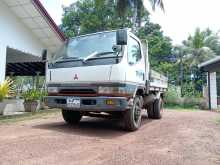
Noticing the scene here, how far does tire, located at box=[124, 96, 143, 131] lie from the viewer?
735cm

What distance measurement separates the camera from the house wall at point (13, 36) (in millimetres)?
12352

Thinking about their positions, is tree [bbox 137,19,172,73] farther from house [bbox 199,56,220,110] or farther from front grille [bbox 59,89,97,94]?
front grille [bbox 59,89,97,94]

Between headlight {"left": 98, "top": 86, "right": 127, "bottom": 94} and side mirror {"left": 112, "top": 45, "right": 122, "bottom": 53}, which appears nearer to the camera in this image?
headlight {"left": 98, "top": 86, "right": 127, "bottom": 94}

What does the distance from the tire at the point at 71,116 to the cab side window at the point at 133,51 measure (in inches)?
89.8

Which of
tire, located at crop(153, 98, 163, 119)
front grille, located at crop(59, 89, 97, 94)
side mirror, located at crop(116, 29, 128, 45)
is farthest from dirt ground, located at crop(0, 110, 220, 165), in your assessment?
tire, located at crop(153, 98, 163, 119)

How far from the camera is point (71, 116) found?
881 cm

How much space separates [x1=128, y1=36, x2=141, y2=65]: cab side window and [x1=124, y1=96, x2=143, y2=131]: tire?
0.97 metres

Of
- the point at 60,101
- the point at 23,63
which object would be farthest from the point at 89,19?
the point at 60,101

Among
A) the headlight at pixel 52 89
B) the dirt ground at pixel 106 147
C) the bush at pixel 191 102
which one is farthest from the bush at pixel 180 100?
the headlight at pixel 52 89

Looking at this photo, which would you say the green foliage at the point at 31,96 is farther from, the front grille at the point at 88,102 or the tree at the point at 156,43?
the tree at the point at 156,43

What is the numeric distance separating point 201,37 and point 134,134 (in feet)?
101

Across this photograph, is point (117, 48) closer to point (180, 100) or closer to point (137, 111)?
Result: point (137, 111)

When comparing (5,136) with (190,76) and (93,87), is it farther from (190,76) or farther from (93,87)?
(190,76)

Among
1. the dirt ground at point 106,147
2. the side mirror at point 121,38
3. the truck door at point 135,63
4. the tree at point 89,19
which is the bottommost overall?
the dirt ground at point 106,147
